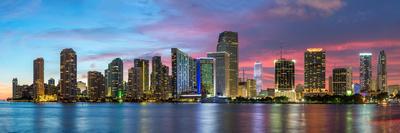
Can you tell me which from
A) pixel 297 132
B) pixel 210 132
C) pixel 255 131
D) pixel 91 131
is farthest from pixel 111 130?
pixel 297 132

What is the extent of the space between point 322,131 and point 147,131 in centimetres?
2200

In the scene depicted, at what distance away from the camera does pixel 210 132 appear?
214 feet

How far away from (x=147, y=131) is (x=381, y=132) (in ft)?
94.0

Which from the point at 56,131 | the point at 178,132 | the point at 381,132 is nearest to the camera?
the point at 381,132

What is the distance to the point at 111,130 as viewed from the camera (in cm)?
7088

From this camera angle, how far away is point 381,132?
6153 cm

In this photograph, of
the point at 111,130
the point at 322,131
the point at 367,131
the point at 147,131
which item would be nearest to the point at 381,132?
the point at 367,131

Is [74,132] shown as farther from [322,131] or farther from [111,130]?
[322,131]

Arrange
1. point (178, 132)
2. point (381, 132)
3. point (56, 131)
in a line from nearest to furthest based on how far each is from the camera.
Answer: point (381, 132) < point (178, 132) < point (56, 131)

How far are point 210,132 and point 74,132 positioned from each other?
17671 mm

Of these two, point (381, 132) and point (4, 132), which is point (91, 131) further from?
point (381, 132)

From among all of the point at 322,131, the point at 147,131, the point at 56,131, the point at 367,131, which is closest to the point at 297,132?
the point at 322,131

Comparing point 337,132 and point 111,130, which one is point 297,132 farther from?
point 111,130

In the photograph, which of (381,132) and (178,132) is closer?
(381,132)
